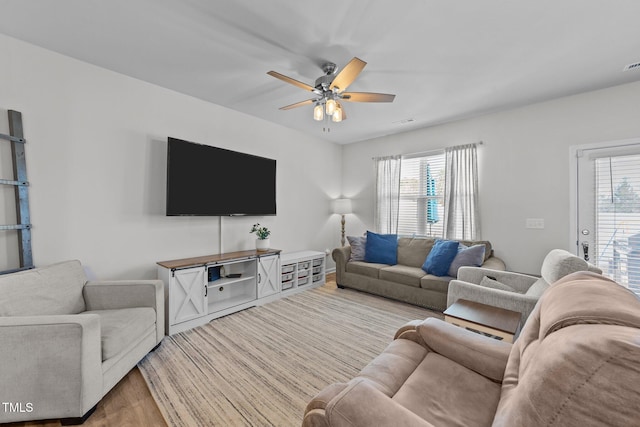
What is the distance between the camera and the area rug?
5.60 ft

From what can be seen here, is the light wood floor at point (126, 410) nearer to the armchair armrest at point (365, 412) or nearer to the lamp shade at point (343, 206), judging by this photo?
the armchair armrest at point (365, 412)

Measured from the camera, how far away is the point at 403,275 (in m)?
3.58

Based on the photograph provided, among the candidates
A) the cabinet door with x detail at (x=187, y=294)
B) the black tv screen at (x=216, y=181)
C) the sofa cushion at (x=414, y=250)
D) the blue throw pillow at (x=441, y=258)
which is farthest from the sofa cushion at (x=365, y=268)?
the cabinet door with x detail at (x=187, y=294)

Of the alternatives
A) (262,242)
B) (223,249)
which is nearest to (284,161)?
(262,242)

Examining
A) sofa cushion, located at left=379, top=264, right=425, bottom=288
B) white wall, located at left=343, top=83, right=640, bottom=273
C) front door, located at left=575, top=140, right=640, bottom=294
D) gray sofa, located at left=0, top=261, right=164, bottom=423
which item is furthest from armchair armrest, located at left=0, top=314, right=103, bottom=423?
front door, located at left=575, top=140, right=640, bottom=294

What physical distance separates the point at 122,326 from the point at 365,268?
3.00 meters

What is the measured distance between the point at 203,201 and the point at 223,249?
771 millimetres

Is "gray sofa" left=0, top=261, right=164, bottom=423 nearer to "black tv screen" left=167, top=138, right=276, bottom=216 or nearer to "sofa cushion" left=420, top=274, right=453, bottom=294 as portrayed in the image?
"black tv screen" left=167, top=138, right=276, bottom=216

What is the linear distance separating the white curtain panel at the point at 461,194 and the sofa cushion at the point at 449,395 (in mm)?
3048

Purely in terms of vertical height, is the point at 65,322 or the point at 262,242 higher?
the point at 262,242

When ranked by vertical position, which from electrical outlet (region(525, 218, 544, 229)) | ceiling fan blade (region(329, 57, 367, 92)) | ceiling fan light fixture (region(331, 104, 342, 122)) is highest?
ceiling fan blade (region(329, 57, 367, 92))

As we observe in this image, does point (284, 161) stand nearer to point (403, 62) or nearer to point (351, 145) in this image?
point (351, 145)

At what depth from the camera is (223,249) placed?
11.9 ft

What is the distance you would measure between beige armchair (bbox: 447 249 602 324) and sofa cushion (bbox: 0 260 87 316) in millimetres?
3256
